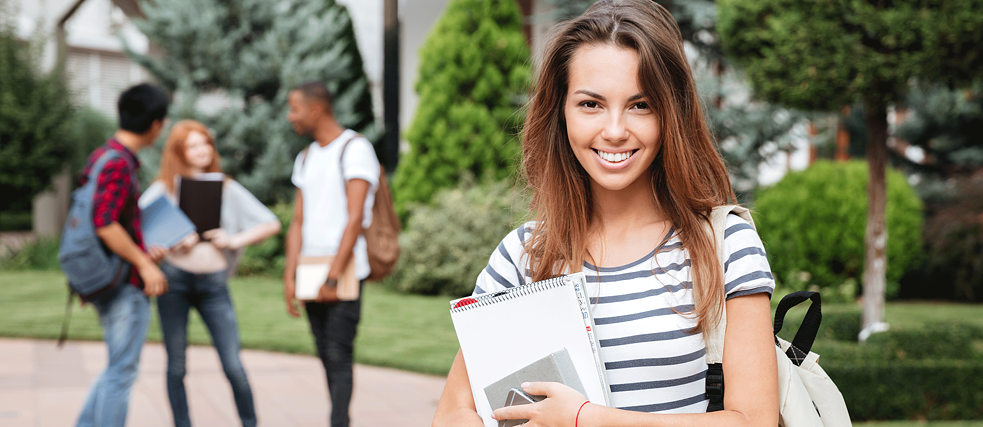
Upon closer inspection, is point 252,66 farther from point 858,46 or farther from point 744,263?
point 744,263

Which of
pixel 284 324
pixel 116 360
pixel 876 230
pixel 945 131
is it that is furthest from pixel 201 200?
pixel 945 131

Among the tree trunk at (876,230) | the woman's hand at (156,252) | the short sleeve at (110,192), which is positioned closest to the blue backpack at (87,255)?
the short sleeve at (110,192)

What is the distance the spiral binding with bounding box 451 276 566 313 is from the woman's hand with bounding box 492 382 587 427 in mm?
158

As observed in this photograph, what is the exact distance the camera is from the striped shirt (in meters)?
1.42

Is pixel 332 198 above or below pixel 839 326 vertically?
above

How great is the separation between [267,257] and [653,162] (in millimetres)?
11620

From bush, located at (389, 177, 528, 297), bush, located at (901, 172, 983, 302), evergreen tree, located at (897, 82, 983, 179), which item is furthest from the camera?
evergreen tree, located at (897, 82, 983, 179)

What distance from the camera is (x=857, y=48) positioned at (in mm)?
5441

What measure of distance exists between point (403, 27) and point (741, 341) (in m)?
13.5

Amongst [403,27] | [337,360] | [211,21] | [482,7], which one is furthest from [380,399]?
[403,27]

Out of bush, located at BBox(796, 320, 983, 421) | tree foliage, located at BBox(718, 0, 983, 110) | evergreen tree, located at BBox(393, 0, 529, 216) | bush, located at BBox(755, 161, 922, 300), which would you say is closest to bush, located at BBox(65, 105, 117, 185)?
evergreen tree, located at BBox(393, 0, 529, 216)

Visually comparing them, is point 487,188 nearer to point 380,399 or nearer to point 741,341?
point 380,399

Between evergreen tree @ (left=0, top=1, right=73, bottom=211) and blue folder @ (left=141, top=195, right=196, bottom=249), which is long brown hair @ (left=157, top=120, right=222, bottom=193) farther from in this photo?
evergreen tree @ (left=0, top=1, right=73, bottom=211)

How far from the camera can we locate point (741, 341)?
1.34m
